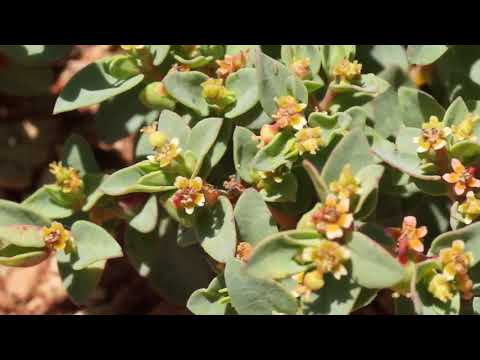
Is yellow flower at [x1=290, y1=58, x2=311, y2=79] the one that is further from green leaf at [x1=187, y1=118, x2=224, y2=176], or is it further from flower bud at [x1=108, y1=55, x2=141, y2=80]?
flower bud at [x1=108, y1=55, x2=141, y2=80]

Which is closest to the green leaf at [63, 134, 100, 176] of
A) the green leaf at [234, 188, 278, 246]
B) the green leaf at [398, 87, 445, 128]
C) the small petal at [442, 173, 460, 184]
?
the green leaf at [234, 188, 278, 246]

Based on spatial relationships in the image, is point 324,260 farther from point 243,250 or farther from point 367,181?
point 243,250

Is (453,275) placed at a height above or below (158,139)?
below

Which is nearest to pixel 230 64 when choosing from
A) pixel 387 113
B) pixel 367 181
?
pixel 387 113

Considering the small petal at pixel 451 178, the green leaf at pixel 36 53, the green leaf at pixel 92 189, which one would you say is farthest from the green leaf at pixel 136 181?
the small petal at pixel 451 178

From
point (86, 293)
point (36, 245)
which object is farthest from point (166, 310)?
point (36, 245)
